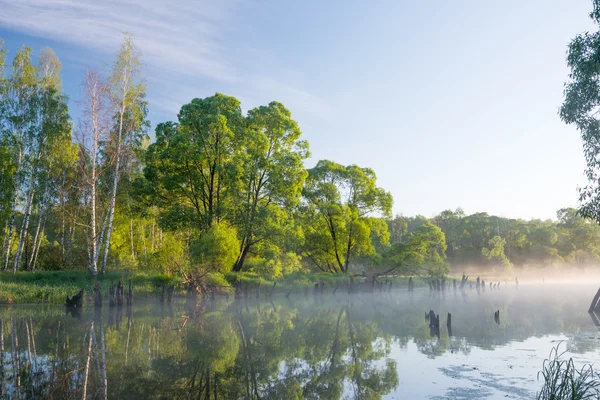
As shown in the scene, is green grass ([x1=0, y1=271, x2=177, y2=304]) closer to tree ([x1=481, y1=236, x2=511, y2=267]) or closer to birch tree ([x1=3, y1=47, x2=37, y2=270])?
birch tree ([x1=3, y1=47, x2=37, y2=270])

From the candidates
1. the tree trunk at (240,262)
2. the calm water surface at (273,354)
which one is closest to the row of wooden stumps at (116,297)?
the calm water surface at (273,354)

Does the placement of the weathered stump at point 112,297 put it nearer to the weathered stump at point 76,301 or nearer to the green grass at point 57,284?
the weathered stump at point 76,301

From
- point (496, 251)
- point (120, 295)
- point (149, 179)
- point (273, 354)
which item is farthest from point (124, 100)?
point (496, 251)

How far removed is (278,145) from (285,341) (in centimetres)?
2879

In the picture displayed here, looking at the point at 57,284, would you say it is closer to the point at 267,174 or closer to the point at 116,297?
the point at 116,297

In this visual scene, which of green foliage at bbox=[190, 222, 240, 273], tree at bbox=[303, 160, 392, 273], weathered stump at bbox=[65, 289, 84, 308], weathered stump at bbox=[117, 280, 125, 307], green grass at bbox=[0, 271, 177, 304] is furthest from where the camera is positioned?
tree at bbox=[303, 160, 392, 273]

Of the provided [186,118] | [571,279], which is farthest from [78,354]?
[571,279]

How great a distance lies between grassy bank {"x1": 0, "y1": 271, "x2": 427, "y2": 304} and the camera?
96.4 feet

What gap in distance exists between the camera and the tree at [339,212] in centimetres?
5138

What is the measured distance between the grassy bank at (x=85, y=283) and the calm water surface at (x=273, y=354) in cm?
364

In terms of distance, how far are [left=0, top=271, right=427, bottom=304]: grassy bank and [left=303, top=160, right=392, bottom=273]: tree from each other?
8910mm

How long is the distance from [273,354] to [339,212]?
3660 centimetres

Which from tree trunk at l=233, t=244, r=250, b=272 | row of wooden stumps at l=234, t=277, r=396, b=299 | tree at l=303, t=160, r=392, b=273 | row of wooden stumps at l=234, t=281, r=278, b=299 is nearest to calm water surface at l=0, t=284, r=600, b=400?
row of wooden stumps at l=234, t=281, r=278, b=299

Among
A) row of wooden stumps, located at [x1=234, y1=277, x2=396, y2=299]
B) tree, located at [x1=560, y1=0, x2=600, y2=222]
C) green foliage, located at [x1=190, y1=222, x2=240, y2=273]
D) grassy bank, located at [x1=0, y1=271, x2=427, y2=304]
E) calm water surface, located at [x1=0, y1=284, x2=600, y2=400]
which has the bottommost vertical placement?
row of wooden stumps, located at [x1=234, y1=277, x2=396, y2=299]
